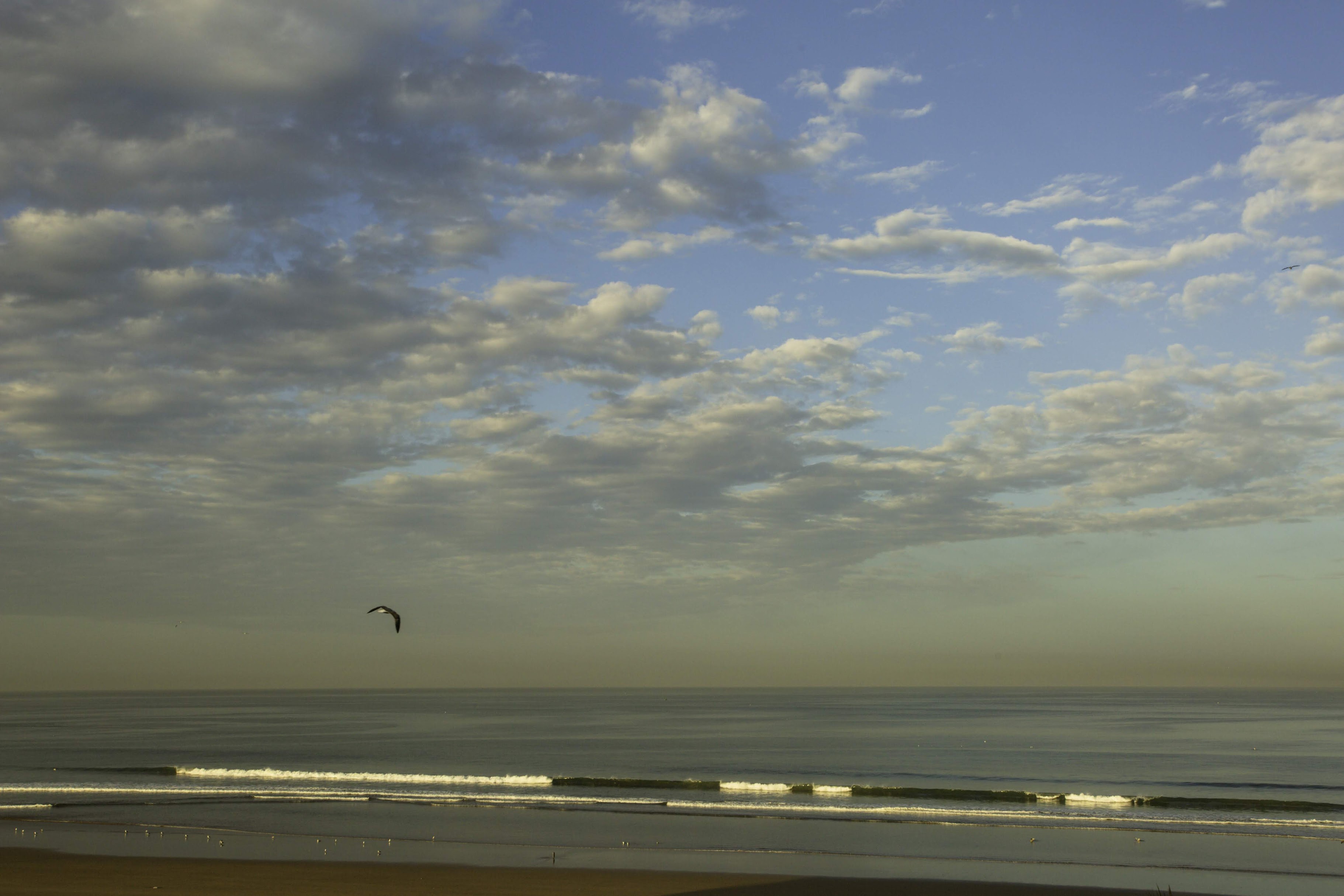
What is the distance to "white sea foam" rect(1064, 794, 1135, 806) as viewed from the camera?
3612 centimetres

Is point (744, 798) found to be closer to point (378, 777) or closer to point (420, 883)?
point (420, 883)

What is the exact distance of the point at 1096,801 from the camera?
3716 cm

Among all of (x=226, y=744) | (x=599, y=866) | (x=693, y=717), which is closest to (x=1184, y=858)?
(x=599, y=866)

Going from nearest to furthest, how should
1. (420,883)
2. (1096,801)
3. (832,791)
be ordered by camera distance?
(420,883), (1096,801), (832,791)

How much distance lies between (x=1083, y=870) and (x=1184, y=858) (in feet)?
13.4

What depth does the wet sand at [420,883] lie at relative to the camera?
20.5 metres

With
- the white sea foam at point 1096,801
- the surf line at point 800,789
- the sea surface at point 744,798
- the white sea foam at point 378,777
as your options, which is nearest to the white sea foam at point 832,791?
the surf line at point 800,789

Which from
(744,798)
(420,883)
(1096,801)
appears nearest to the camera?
(420,883)

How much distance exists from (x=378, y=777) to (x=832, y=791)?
23.0 metres

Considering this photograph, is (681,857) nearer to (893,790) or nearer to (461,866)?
(461,866)

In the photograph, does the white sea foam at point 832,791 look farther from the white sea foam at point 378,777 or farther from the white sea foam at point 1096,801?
the white sea foam at point 378,777

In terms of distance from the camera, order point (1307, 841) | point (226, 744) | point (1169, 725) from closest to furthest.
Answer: point (1307, 841) < point (226, 744) < point (1169, 725)

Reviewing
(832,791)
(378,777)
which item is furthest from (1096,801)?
(378,777)

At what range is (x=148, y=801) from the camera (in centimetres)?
3712
